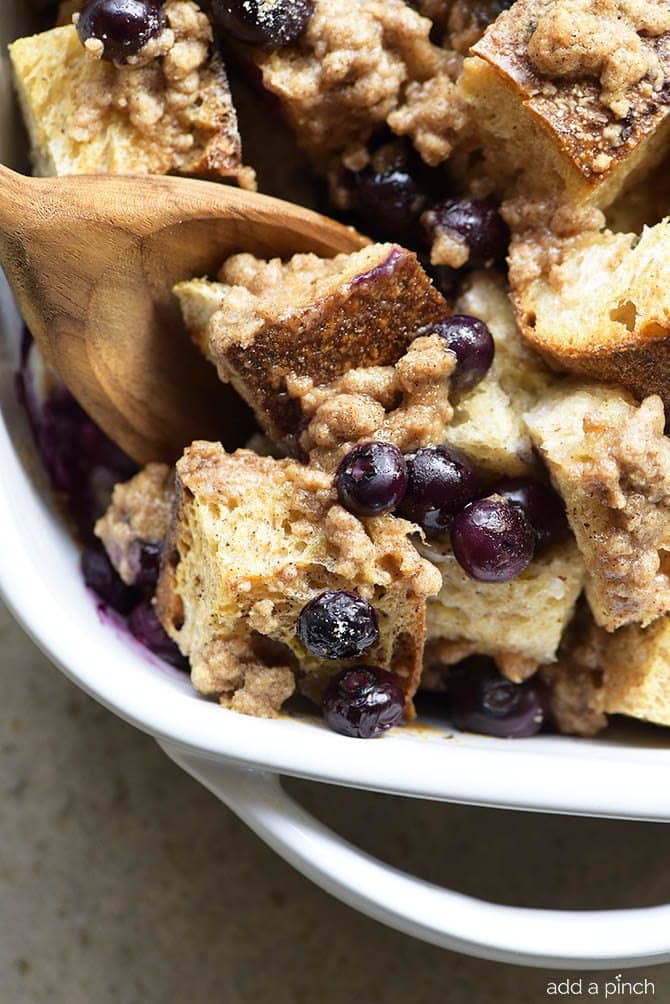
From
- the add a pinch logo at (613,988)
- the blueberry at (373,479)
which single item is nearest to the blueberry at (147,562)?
the blueberry at (373,479)

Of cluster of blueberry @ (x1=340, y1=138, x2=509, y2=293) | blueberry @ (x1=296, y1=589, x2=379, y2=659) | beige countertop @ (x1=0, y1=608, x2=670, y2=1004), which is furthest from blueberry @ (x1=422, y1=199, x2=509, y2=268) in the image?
beige countertop @ (x1=0, y1=608, x2=670, y2=1004)

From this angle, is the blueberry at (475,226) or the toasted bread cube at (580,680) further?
the toasted bread cube at (580,680)

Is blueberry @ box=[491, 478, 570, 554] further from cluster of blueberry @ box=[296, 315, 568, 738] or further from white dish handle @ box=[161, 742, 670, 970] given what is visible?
white dish handle @ box=[161, 742, 670, 970]

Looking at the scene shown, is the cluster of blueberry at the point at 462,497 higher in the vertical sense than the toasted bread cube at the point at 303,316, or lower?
lower

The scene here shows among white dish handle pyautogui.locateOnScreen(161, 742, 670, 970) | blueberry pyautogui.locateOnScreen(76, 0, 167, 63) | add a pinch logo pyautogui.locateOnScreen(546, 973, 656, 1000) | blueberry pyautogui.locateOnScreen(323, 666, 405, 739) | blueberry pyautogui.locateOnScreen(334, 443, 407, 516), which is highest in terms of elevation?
blueberry pyautogui.locateOnScreen(76, 0, 167, 63)

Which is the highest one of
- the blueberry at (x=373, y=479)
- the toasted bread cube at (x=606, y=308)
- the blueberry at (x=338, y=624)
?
the toasted bread cube at (x=606, y=308)

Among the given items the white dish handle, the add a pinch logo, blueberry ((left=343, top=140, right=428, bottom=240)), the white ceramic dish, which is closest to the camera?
the white ceramic dish

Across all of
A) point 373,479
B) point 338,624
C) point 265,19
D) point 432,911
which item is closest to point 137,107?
point 265,19

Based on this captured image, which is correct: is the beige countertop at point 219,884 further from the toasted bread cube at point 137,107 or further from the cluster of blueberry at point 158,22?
the cluster of blueberry at point 158,22

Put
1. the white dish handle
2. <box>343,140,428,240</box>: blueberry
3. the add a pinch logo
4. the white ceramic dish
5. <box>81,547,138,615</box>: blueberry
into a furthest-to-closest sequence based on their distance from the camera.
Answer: the add a pinch logo
<box>81,547,138,615</box>: blueberry
<box>343,140,428,240</box>: blueberry
the white dish handle
the white ceramic dish
